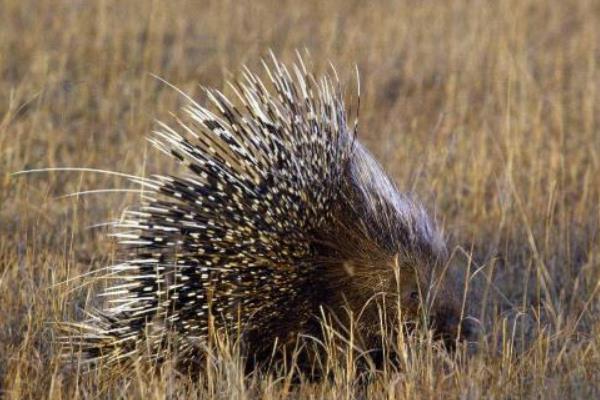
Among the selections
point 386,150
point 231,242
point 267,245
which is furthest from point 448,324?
point 386,150

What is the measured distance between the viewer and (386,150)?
6406 mm

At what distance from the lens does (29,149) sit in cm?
599

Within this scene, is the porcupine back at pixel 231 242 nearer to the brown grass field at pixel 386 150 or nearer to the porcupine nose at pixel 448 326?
the brown grass field at pixel 386 150

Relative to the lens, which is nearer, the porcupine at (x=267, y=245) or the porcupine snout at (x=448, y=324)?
the porcupine at (x=267, y=245)

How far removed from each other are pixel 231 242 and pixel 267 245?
0.38ft

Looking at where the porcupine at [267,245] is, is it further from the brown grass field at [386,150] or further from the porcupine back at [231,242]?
the brown grass field at [386,150]

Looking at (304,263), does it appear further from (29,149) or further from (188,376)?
(29,149)

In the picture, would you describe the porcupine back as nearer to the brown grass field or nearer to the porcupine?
the porcupine

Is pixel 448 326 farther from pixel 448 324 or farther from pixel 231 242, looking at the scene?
pixel 231 242

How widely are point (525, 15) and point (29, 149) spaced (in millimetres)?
4460

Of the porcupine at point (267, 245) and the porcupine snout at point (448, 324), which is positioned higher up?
the porcupine at point (267, 245)

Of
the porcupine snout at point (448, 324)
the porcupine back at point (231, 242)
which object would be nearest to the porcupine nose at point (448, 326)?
the porcupine snout at point (448, 324)

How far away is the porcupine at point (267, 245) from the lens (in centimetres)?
368

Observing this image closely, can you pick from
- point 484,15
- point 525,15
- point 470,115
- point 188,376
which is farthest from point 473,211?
point 525,15
